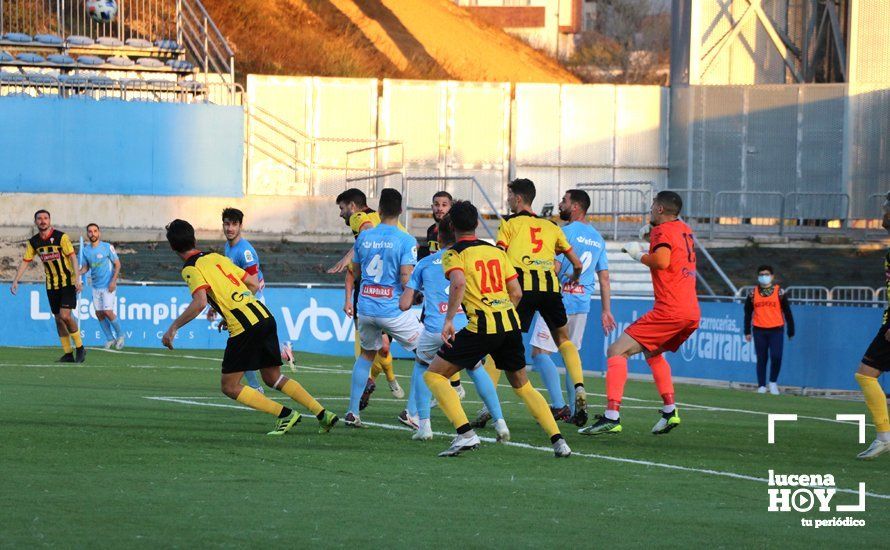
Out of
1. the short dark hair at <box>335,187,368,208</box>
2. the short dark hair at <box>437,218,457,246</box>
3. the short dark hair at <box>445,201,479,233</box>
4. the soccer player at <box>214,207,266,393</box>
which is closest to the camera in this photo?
the short dark hair at <box>445,201,479,233</box>

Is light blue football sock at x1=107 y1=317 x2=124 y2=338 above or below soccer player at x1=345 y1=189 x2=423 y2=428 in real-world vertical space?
below

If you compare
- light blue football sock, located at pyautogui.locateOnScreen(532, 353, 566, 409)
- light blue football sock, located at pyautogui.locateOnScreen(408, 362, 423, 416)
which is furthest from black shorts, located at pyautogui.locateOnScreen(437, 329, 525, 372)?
light blue football sock, located at pyautogui.locateOnScreen(532, 353, 566, 409)

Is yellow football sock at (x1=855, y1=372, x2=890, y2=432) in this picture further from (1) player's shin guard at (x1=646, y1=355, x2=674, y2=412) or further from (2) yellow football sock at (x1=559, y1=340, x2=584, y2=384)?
(2) yellow football sock at (x1=559, y1=340, x2=584, y2=384)

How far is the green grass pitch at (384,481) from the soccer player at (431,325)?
222 millimetres

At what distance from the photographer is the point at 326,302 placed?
28.0 metres

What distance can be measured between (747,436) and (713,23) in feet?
95.7

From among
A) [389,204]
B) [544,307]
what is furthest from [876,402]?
[389,204]

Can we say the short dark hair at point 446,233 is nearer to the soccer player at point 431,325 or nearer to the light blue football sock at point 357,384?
the soccer player at point 431,325

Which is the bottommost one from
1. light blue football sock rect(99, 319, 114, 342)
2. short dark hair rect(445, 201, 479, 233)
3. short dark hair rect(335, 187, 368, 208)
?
light blue football sock rect(99, 319, 114, 342)

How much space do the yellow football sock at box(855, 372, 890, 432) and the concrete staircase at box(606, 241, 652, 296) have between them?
1929 cm

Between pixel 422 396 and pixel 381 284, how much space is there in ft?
4.14

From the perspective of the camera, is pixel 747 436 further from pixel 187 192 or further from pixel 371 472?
pixel 187 192

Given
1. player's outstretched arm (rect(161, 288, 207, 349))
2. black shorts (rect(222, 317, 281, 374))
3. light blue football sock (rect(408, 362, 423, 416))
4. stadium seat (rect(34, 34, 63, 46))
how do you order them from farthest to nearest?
stadium seat (rect(34, 34, 63, 46))
light blue football sock (rect(408, 362, 423, 416))
black shorts (rect(222, 317, 281, 374))
player's outstretched arm (rect(161, 288, 207, 349))

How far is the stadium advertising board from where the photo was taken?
2216 cm
